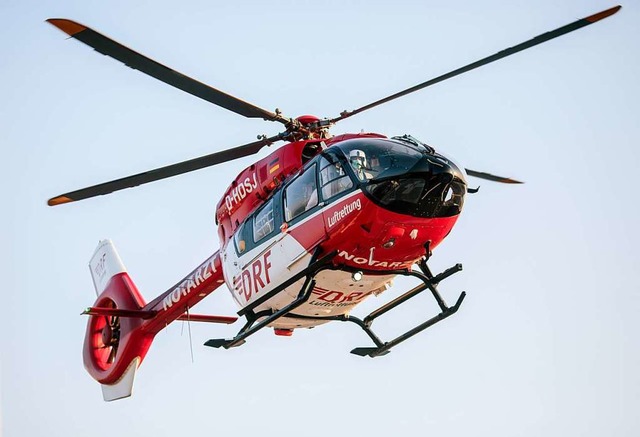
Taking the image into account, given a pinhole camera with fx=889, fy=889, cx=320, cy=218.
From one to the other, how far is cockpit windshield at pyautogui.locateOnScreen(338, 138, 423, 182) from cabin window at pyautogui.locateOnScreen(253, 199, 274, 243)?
187 cm

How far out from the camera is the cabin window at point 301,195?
1255cm

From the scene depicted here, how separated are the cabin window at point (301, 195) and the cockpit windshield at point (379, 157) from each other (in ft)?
2.37

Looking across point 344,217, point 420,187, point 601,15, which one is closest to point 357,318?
point 344,217

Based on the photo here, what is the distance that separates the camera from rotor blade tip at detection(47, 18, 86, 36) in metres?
10.9

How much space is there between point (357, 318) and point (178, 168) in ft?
12.2

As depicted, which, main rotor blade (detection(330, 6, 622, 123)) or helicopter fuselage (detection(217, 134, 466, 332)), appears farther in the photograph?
helicopter fuselage (detection(217, 134, 466, 332))

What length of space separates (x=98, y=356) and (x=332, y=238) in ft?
26.2

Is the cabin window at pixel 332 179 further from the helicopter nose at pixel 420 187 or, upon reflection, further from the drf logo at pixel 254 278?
the drf logo at pixel 254 278

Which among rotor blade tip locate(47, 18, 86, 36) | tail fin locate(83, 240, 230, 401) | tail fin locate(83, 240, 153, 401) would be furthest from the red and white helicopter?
tail fin locate(83, 240, 153, 401)

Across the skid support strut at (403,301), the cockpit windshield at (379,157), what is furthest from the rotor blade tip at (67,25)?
the skid support strut at (403,301)

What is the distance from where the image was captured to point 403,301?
13.6 metres

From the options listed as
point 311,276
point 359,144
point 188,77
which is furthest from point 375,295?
point 188,77

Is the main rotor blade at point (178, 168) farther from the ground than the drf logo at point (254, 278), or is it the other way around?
the main rotor blade at point (178, 168)

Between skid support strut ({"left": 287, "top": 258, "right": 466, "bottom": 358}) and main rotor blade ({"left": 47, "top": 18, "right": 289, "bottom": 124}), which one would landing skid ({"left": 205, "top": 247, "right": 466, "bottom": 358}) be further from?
main rotor blade ({"left": 47, "top": 18, "right": 289, "bottom": 124})
